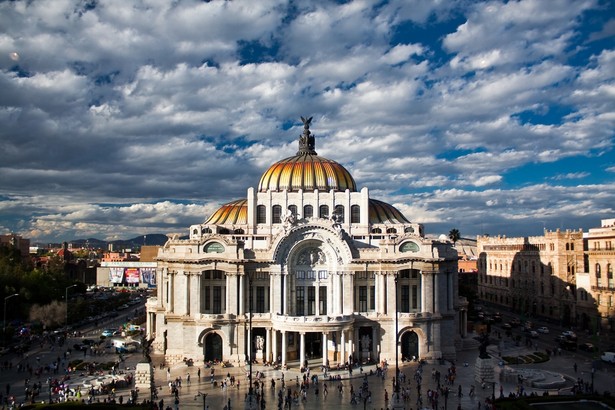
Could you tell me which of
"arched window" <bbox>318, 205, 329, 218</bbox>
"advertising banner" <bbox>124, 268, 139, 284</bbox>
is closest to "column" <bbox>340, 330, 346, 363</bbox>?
"arched window" <bbox>318, 205, 329, 218</bbox>

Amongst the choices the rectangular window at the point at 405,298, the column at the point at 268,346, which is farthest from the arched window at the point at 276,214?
the rectangular window at the point at 405,298

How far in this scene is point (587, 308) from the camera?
322ft

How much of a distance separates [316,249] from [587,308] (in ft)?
173

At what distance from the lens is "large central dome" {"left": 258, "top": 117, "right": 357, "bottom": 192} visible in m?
86.9

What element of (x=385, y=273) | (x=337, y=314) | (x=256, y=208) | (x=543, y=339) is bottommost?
(x=543, y=339)

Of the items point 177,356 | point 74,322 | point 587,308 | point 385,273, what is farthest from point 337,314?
point 74,322

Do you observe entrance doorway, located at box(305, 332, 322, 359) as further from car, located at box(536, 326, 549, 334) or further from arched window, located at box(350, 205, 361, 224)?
car, located at box(536, 326, 549, 334)

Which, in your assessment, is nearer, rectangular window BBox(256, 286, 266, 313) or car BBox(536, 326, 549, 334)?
rectangular window BBox(256, 286, 266, 313)

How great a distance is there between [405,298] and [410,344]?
5.66 m

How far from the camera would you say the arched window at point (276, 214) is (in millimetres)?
85000

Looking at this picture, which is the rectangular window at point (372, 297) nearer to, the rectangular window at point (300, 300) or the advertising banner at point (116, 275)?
the rectangular window at point (300, 300)

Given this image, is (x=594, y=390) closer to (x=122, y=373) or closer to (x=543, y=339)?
(x=543, y=339)

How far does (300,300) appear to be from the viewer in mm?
73812

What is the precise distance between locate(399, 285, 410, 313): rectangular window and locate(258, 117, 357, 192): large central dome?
1963 cm
